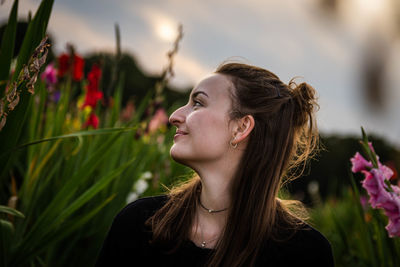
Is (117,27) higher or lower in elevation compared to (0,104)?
higher

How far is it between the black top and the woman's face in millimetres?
360

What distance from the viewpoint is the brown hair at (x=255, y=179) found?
1.48 m

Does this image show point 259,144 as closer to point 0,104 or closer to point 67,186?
point 67,186

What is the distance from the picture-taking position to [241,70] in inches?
→ 69.2

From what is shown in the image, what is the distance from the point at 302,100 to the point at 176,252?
93cm

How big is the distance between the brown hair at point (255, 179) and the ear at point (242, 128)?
0.11 ft

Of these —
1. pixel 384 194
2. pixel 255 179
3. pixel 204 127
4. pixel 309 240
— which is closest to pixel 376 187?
pixel 384 194

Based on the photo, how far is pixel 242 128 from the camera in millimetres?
1601

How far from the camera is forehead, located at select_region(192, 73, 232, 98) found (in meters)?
1.63

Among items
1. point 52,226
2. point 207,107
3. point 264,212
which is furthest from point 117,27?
point 264,212

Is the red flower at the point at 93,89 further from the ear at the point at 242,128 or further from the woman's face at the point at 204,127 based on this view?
the ear at the point at 242,128

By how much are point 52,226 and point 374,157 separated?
55.5 inches

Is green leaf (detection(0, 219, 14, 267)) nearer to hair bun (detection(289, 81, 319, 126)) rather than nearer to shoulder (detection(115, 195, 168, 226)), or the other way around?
shoulder (detection(115, 195, 168, 226))

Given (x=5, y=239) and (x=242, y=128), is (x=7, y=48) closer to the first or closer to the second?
(x=5, y=239)
